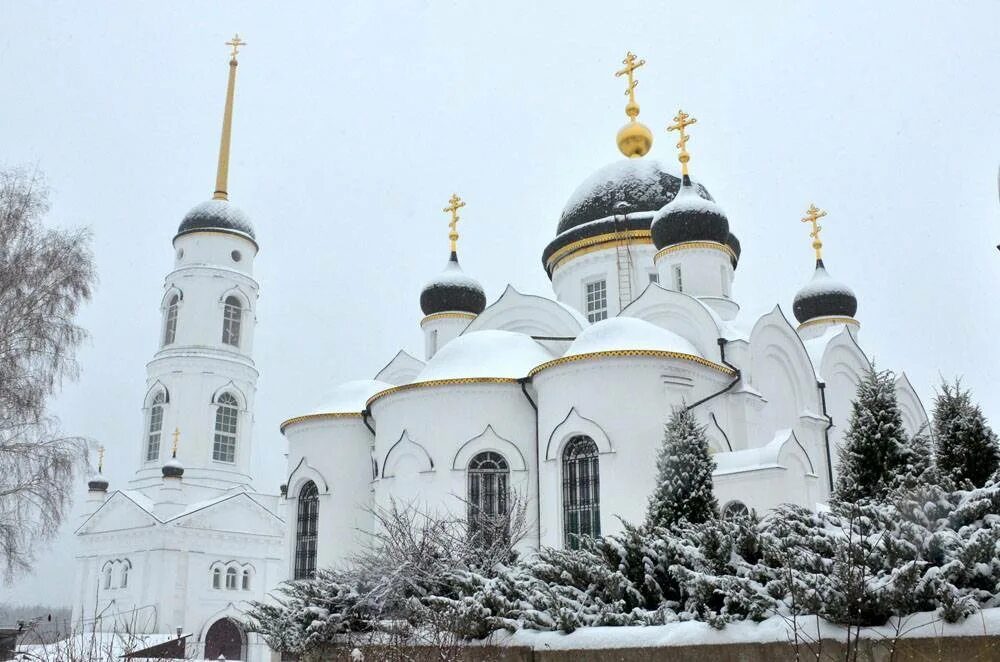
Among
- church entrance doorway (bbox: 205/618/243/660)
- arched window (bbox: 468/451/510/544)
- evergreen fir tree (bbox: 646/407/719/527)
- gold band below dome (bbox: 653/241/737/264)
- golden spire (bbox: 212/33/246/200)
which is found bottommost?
church entrance doorway (bbox: 205/618/243/660)

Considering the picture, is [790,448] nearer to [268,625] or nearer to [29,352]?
[268,625]

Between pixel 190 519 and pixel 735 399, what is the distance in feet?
54.7

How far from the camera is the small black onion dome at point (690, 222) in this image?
17219 millimetres

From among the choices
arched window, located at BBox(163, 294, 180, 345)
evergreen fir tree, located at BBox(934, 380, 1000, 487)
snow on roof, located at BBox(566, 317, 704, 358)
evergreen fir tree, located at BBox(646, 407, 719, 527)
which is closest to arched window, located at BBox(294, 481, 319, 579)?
snow on roof, located at BBox(566, 317, 704, 358)

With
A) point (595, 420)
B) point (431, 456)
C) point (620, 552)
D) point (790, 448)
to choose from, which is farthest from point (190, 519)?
point (620, 552)

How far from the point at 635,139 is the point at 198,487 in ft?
49.6

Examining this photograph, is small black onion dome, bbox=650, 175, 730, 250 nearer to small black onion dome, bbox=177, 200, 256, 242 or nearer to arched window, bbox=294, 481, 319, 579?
arched window, bbox=294, 481, 319, 579

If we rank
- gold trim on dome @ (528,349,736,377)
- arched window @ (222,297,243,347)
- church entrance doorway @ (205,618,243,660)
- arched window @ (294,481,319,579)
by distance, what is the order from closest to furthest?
1. gold trim on dome @ (528,349,736,377)
2. arched window @ (294,481,319,579)
3. church entrance doorway @ (205,618,243,660)
4. arched window @ (222,297,243,347)

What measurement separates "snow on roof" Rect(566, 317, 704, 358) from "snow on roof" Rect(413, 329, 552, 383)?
119 centimetres

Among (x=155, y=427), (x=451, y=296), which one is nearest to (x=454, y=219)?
(x=451, y=296)

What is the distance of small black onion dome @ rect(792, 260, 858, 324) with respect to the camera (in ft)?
71.7

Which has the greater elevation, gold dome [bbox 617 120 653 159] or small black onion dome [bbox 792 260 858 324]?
gold dome [bbox 617 120 653 159]

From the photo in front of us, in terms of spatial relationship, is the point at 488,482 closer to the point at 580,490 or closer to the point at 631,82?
the point at 580,490

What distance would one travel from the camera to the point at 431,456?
46.5 feet
